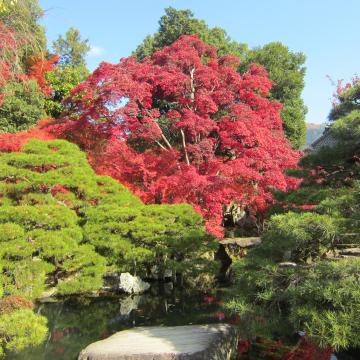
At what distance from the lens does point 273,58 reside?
1650cm

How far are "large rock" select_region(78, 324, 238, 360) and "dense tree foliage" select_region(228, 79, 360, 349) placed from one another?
3.20 ft

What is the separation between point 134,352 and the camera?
4695 mm

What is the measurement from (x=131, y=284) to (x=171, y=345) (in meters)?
4.65

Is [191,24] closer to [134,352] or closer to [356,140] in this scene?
[356,140]

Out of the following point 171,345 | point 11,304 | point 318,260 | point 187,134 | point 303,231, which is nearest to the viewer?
point 303,231

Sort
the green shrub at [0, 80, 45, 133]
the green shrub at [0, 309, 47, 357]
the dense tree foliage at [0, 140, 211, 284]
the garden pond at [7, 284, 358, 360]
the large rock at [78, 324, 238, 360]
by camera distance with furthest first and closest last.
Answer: the green shrub at [0, 80, 45, 133] < the dense tree foliage at [0, 140, 211, 284] < the garden pond at [7, 284, 358, 360] < the green shrub at [0, 309, 47, 357] < the large rock at [78, 324, 238, 360]

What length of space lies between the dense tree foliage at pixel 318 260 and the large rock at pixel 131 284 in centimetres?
509

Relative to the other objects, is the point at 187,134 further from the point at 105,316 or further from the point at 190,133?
the point at 105,316

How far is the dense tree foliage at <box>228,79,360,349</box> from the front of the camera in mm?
3031

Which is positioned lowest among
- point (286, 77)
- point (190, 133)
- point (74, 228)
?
point (74, 228)

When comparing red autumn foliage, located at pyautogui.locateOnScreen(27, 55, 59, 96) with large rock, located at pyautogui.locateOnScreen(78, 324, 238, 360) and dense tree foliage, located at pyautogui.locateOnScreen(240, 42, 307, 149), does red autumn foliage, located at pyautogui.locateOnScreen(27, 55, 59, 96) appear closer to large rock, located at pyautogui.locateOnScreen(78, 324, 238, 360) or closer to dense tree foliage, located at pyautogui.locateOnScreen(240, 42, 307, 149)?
dense tree foliage, located at pyautogui.locateOnScreen(240, 42, 307, 149)

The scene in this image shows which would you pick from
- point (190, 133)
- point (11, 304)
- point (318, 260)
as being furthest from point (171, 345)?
point (190, 133)

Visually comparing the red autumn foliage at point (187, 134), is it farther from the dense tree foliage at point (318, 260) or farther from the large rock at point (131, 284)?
the dense tree foliage at point (318, 260)

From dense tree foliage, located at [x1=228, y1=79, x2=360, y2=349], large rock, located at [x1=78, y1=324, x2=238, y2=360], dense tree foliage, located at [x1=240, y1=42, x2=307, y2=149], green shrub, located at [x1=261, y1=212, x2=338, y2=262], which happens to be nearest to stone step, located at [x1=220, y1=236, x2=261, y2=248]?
large rock, located at [x1=78, y1=324, x2=238, y2=360]
